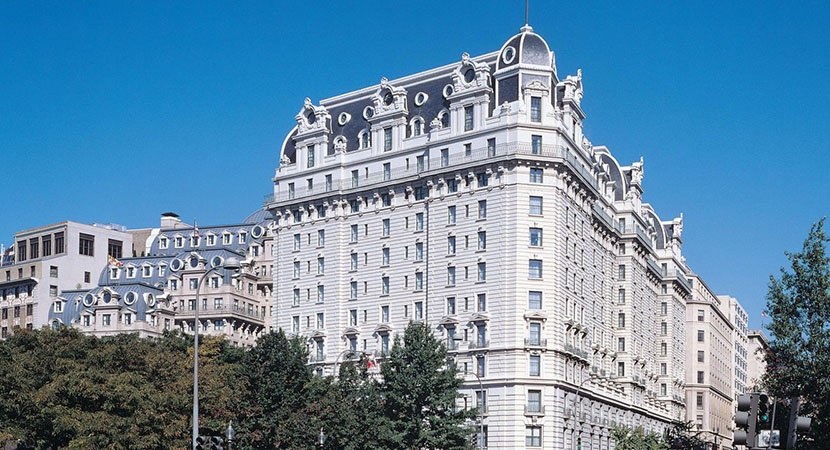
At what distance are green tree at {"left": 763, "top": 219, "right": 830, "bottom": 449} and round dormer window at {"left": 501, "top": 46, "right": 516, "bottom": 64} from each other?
4452 cm

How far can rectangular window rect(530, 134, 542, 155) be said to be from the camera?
103 meters

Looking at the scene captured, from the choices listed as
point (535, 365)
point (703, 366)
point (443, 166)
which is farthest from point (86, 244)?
point (703, 366)

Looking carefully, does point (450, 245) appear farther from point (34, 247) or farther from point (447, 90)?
point (34, 247)

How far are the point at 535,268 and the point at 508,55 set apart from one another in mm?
19426

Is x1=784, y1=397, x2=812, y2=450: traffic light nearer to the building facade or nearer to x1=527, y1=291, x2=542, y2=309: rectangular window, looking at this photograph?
x1=527, y1=291, x2=542, y2=309: rectangular window

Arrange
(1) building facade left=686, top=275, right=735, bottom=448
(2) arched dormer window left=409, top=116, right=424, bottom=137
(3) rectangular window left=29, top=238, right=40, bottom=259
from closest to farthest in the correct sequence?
1. (2) arched dormer window left=409, top=116, right=424, bottom=137
2. (3) rectangular window left=29, top=238, right=40, bottom=259
3. (1) building facade left=686, top=275, right=735, bottom=448

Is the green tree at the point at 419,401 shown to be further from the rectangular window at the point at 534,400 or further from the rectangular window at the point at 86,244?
the rectangular window at the point at 86,244

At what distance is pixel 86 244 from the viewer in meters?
160

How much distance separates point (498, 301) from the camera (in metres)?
102

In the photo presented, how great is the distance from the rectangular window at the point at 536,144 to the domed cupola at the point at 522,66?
382 cm

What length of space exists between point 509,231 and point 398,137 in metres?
17.3

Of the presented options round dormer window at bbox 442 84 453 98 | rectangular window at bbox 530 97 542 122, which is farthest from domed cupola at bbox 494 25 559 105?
round dormer window at bbox 442 84 453 98

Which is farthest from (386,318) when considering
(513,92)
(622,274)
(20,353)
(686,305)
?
(686,305)

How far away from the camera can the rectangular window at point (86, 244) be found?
15938 cm
